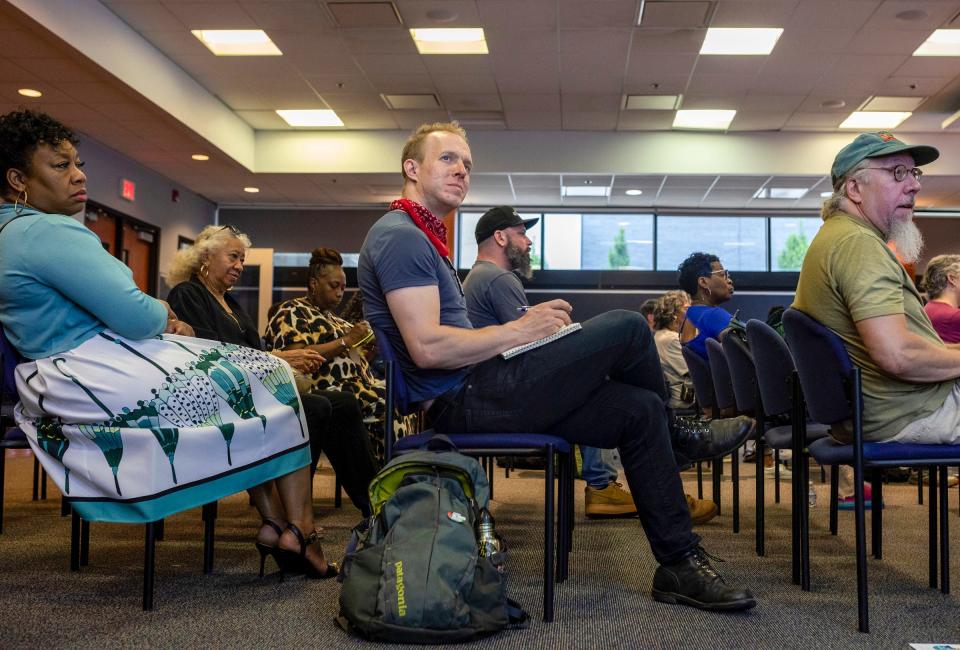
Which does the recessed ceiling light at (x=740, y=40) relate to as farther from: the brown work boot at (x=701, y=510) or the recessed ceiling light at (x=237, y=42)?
the brown work boot at (x=701, y=510)

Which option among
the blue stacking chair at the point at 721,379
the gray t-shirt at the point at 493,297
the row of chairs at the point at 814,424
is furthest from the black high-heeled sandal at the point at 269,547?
the blue stacking chair at the point at 721,379

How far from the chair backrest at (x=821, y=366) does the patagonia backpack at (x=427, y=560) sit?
847mm

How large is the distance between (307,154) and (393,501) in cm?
859

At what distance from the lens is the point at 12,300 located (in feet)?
6.67

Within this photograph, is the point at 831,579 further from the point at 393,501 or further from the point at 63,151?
the point at 63,151

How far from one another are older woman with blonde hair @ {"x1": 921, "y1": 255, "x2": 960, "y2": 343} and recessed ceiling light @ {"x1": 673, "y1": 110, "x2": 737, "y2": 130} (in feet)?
18.2

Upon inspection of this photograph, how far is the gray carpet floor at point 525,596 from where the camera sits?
1821 millimetres

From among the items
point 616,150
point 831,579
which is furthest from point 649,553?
point 616,150

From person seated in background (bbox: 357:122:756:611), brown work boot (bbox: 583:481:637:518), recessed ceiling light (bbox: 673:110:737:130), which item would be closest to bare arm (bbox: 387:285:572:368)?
person seated in background (bbox: 357:122:756:611)

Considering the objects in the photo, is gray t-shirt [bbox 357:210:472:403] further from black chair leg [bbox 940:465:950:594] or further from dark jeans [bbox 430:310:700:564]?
black chair leg [bbox 940:465:950:594]

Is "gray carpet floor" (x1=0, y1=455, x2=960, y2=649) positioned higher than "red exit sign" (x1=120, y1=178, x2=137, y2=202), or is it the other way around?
"red exit sign" (x1=120, y1=178, x2=137, y2=202)

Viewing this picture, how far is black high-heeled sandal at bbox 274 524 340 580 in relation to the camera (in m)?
2.38

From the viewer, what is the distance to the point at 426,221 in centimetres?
224

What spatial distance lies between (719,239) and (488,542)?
10800 mm
